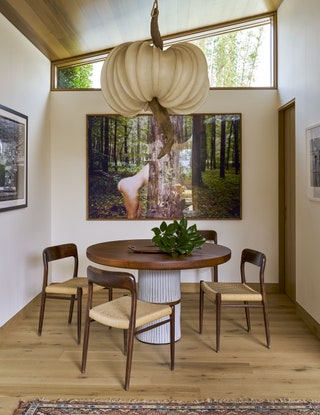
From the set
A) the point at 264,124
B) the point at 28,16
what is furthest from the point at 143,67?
the point at 264,124

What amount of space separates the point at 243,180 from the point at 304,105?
50.3 inches

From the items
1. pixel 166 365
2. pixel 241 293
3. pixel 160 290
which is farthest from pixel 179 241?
pixel 166 365

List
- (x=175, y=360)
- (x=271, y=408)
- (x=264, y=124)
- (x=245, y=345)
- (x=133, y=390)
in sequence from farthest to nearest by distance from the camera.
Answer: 1. (x=264, y=124)
2. (x=245, y=345)
3. (x=175, y=360)
4. (x=133, y=390)
5. (x=271, y=408)

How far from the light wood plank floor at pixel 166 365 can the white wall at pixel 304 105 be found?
0.45 metres

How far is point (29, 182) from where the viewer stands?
13.9 feet

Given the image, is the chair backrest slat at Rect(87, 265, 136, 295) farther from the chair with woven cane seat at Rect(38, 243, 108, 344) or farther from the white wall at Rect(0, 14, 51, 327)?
the white wall at Rect(0, 14, 51, 327)

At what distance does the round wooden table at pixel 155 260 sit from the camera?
298cm

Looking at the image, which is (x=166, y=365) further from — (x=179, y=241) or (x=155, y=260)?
(x=179, y=241)

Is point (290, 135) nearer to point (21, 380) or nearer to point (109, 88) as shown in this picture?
point (109, 88)

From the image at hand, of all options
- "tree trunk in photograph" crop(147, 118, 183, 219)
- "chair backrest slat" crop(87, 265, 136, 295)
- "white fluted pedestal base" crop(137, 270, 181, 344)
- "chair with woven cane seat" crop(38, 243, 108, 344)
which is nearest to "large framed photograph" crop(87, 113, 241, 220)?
"tree trunk in photograph" crop(147, 118, 183, 219)

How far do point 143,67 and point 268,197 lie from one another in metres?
2.91

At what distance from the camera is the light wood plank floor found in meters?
2.56

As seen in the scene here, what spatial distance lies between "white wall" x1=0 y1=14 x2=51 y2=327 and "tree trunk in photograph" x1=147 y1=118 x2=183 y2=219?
48.0 inches

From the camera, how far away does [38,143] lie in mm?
4516
